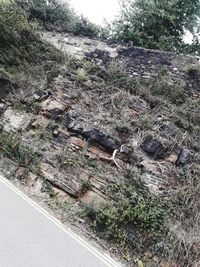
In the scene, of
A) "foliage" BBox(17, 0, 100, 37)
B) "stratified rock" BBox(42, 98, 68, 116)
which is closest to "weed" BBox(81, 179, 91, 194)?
"stratified rock" BBox(42, 98, 68, 116)

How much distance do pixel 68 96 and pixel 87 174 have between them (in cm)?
349

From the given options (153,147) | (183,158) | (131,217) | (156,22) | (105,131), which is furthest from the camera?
(156,22)

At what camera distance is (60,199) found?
848 cm

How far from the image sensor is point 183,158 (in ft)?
31.0

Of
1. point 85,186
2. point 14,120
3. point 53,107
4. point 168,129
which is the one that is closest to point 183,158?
point 168,129

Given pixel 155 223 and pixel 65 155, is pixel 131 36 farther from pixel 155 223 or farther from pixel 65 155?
pixel 155 223

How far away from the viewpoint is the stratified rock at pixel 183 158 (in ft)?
30.8

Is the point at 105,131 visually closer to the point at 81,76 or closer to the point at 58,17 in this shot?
the point at 81,76

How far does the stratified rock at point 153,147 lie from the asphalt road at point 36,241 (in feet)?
11.3

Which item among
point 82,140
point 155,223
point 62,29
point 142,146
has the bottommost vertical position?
point 155,223

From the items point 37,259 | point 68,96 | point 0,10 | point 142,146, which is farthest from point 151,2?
point 37,259

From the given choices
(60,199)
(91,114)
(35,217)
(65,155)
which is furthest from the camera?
(91,114)

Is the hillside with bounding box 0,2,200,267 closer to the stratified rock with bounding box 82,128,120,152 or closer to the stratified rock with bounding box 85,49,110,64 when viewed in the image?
the stratified rock with bounding box 82,128,120,152

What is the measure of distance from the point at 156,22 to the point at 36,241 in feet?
48.8
